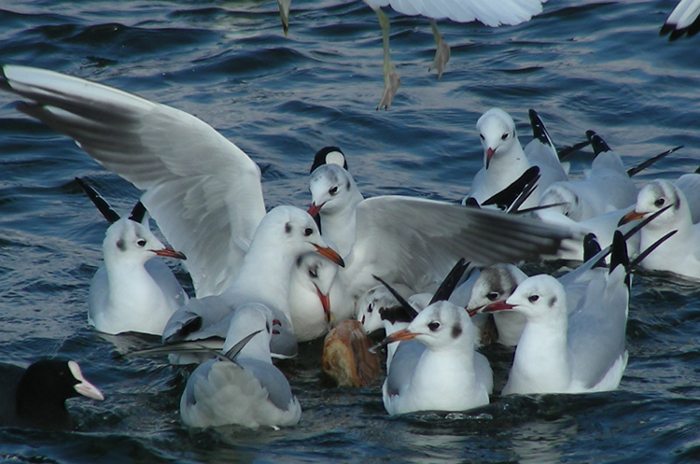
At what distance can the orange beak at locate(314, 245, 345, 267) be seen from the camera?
6746 millimetres

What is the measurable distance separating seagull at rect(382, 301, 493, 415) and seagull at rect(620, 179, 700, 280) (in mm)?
2504

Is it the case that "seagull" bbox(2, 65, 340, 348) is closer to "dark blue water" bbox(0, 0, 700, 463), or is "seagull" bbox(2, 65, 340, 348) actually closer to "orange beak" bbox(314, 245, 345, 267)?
"orange beak" bbox(314, 245, 345, 267)

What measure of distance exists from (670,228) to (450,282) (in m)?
A: 2.04

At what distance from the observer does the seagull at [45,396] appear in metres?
5.47

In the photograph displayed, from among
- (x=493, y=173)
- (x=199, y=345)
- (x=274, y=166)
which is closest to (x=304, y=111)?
(x=274, y=166)

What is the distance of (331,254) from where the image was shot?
677cm

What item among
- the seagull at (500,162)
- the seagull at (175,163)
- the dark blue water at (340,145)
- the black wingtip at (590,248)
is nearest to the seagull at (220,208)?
the seagull at (175,163)

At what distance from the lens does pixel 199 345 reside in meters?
5.82

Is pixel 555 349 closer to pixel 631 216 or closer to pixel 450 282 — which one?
pixel 450 282

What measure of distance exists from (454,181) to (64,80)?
3.96 m

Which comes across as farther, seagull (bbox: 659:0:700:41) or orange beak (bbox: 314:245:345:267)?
orange beak (bbox: 314:245:345:267)

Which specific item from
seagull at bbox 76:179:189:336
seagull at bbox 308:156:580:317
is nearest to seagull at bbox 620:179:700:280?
seagull at bbox 308:156:580:317

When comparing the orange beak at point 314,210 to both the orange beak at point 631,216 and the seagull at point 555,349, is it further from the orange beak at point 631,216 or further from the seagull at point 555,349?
the orange beak at point 631,216

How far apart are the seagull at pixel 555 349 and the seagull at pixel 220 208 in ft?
2.55
